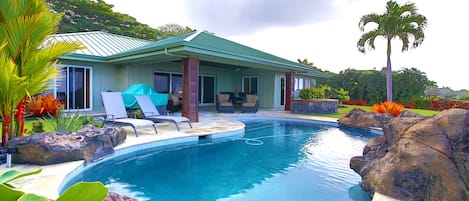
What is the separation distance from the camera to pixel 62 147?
4766 mm

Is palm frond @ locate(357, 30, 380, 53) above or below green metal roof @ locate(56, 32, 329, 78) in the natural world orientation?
above

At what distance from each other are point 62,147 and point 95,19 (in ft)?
83.2

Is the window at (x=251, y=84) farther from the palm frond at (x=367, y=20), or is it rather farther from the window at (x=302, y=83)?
the palm frond at (x=367, y=20)

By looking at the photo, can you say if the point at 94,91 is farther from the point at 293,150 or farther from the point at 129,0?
the point at 129,0

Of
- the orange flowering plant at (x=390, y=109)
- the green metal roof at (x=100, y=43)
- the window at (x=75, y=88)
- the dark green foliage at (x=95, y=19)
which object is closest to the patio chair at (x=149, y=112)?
the green metal roof at (x=100, y=43)

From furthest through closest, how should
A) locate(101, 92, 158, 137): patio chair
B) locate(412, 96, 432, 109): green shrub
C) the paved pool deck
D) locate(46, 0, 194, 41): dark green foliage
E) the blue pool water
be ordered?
locate(46, 0, 194, 41): dark green foliage < locate(412, 96, 432, 109): green shrub < locate(101, 92, 158, 137): patio chair < the blue pool water < the paved pool deck

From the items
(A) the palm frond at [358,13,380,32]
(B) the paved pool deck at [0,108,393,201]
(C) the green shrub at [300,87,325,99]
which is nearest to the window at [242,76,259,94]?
(C) the green shrub at [300,87,325,99]

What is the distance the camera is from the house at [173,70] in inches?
398

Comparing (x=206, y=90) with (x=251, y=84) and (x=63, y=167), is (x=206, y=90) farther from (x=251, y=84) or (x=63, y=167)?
(x=63, y=167)

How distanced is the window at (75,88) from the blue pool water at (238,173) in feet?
25.5

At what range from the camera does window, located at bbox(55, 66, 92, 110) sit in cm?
1169

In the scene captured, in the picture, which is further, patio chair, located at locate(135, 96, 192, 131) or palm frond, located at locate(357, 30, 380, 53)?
palm frond, located at locate(357, 30, 380, 53)

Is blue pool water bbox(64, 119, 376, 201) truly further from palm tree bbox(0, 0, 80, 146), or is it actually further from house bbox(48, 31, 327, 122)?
house bbox(48, 31, 327, 122)

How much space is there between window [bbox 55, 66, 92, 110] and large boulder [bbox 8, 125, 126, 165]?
7.47 meters
